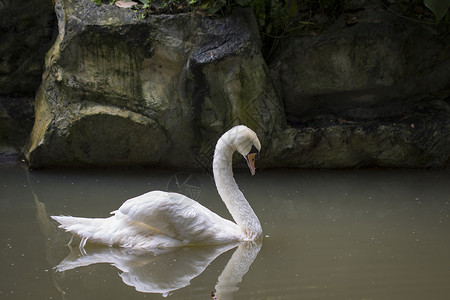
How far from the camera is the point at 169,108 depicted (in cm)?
570

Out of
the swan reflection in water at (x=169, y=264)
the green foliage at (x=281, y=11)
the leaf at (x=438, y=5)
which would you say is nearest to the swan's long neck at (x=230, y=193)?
the swan reflection in water at (x=169, y=264)

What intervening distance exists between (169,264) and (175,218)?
1.03 feet

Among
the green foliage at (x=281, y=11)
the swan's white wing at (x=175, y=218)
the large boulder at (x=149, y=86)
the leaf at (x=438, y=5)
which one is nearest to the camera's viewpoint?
the swan's white wing at (x=175, y=218)

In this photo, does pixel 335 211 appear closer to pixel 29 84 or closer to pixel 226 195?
pixel 226 195

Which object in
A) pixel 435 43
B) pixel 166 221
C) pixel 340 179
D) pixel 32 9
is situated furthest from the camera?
pixel 32 9

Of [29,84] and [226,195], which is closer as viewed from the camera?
[226,195]

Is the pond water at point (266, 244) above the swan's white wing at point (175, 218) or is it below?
below

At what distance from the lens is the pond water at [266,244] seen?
10.2 ft

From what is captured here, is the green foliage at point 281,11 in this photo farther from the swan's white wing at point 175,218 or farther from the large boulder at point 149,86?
the swan's white wing at point 175,218

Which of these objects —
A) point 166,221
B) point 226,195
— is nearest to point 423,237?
point 226,195

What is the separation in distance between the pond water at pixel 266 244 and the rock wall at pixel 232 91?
337 mm

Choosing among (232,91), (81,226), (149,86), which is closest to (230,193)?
(81,226)

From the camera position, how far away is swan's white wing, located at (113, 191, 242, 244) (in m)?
3.62

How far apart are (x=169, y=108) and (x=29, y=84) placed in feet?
6.51
